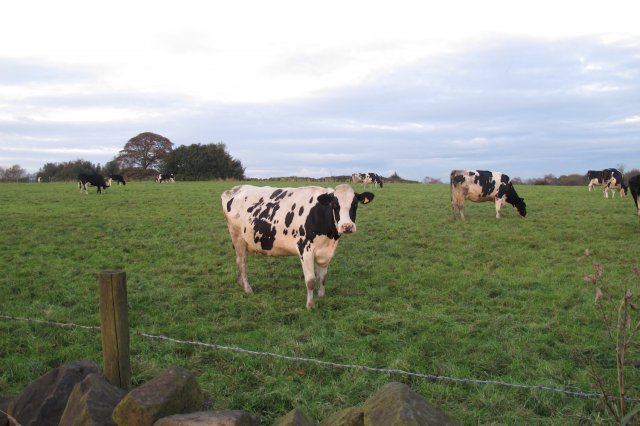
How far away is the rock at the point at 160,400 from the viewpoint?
3.28m

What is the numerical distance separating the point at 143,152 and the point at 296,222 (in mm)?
73380

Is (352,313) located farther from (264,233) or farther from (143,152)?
(143,152)

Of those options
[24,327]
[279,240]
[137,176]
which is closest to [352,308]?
[279,240]

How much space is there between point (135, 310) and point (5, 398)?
346cm

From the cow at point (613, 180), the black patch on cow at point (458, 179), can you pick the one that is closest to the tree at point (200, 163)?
the cow at point (613, 180)

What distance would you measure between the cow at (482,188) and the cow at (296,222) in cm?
1062

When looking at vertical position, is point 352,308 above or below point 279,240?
below

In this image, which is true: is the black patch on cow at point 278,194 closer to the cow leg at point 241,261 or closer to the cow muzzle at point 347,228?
the cow leg at point 241,261

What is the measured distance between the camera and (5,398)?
421 cm

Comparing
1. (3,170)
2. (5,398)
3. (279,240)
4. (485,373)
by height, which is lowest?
(485,373)

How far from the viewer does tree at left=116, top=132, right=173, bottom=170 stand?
75.8 meters

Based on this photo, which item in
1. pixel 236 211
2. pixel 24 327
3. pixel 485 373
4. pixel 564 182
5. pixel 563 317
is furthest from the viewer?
pixel 564 182

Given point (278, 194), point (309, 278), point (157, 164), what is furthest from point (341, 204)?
point (157, 164)

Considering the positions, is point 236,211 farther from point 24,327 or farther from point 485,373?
point 485,373
